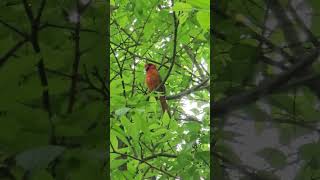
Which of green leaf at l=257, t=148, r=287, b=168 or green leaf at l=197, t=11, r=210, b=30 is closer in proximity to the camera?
Answer: green leaf at l=257, t=148, r=287, b=168

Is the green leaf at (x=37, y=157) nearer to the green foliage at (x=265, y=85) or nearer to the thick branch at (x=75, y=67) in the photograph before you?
the thick branch at (x=75, y=67)

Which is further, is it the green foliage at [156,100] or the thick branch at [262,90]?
the green foliage at [156,100]

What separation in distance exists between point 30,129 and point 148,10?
3.68 feet

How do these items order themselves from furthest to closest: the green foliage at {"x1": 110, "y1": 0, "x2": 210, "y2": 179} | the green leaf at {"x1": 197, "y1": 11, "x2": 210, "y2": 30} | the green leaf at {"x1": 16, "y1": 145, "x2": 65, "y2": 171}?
the green foliage at {"x1": 110, "y1": 0, "x2": 210, "y2": 179}, the green leaf at {"x1": 197, "y1": 11, "x2": 210, "y2": 30}, the green leaf at {"x1": 16, "y1": 145, "x2": 65, "y2": 171}

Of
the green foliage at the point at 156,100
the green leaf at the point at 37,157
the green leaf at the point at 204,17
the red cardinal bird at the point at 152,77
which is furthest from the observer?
the red cardinal bird at the point at 152,77

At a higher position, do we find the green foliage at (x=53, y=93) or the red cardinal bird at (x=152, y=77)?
the red cardinal bird at (x=152, y=77)

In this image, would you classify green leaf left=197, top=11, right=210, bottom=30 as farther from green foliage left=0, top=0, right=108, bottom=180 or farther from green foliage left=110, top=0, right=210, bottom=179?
green foliage left=0, top=0, right=108, bottom=180

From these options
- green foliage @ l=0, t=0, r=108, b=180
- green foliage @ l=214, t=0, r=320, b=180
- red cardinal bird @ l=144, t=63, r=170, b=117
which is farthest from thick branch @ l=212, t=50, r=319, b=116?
red cardinal bird @ l=144, t=63, r=170, b=117

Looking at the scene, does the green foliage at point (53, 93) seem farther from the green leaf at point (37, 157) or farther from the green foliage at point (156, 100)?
the green foliage at point (156, 100)

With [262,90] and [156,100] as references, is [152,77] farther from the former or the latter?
[262,90]

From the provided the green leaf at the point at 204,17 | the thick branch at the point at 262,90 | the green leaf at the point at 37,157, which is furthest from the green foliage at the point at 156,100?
the green leaf at the point at 37,157

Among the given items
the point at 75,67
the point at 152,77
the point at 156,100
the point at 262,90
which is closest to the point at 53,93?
the point at 75,67

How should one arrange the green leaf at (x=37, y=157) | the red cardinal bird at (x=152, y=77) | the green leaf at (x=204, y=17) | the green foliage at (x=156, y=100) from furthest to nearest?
1. the red cardinal bird at (x=152, y=77)
2. the green foliage at (x=156, y=100)
3. the green leaf at (x=204, y=17)
4. the green leaf at (x=37, y=157)

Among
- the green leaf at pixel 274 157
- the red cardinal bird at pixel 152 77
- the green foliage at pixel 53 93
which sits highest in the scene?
the red cardinal bird at pixel 152 77
